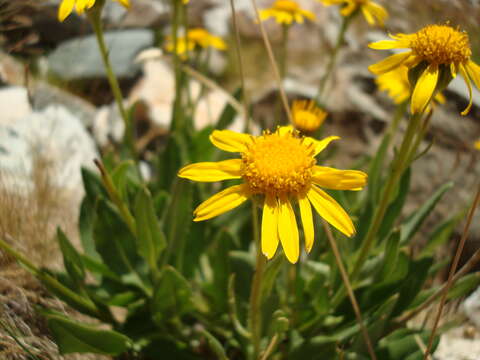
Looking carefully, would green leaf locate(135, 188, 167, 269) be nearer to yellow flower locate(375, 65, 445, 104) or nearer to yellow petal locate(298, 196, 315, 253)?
yellow petal locate(298, 196, 315, 253)

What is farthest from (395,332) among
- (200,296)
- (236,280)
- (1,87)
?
(1,87)

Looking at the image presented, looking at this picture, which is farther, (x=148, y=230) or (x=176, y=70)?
(x=176, y=70)

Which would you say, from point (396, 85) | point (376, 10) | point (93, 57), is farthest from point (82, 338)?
point (93, 57)

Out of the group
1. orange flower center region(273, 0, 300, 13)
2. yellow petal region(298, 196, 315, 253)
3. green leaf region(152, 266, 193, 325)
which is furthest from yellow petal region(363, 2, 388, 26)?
green leaf region(152, 266, 193, 325)

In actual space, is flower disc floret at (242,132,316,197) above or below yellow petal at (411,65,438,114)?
below

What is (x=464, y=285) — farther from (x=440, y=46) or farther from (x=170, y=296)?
(x=170, y=296)

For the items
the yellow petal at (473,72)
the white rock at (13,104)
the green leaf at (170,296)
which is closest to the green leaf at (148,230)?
the green leaf at (170,296)

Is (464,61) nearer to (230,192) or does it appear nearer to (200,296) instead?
(230,192)

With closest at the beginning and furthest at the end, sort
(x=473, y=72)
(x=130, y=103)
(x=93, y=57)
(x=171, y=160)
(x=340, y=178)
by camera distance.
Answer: (x=340, y=178)
(x=473, y=72)
(x=171, y=160)
(x=130, y=103)
(x=93, y=57)
